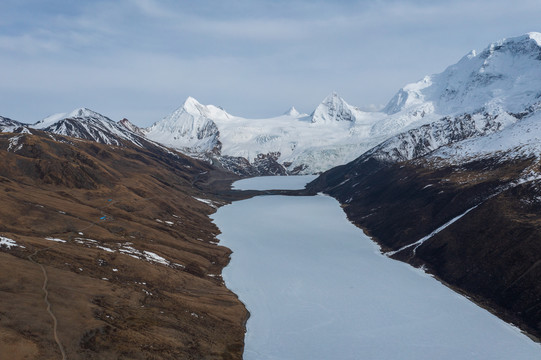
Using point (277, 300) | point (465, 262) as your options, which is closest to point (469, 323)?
point (465, 262)

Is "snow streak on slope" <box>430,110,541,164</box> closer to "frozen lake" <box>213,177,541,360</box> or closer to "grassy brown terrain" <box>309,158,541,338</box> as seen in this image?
"grassy brown terrain" <box>309,158,541,338</box>

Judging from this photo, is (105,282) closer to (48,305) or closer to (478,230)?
(48,305)

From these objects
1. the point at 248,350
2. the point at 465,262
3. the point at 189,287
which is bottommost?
the point at 248,350

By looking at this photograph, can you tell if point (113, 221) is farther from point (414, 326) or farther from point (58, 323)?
point (414, 326)

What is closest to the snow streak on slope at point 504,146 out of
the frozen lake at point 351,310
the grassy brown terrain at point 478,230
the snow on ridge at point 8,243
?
the grassy brown terrain at point 478,230

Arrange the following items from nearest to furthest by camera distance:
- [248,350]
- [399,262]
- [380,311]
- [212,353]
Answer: [212,353] → [248,350] → [380,311] → [399,262]

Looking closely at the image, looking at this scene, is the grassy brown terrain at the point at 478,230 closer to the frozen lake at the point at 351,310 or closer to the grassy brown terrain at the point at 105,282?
the frozen lake at the point at 351,310
